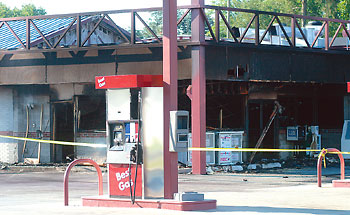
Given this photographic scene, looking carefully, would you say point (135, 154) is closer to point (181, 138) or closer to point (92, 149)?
point (181, 138)

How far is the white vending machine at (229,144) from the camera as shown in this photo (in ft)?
80.8

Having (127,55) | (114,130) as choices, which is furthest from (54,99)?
(114,130)

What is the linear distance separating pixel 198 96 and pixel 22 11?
3957 inches

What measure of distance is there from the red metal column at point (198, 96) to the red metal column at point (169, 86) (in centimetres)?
875

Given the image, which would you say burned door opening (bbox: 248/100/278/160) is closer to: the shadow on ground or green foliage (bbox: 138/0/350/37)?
the shadow on ground

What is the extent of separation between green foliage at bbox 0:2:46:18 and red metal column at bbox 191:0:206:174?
97385 mm

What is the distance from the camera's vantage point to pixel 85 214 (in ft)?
39.4

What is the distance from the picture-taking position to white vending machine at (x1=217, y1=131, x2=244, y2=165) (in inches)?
969

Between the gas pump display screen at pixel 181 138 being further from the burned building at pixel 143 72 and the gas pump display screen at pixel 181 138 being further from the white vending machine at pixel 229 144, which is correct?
the white vending machine at pixel 229 144

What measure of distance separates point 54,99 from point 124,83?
13928 mm

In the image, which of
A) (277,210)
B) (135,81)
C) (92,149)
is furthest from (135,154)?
(92,149)

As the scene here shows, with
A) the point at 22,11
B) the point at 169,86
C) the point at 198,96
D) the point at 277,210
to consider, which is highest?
the point at 22,11

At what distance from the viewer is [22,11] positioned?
118 metres

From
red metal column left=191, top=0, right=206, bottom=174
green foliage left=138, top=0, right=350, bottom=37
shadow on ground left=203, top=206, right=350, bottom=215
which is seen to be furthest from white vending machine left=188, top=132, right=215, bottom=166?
green foliage left=138, top=0, right=350, bottom=37
